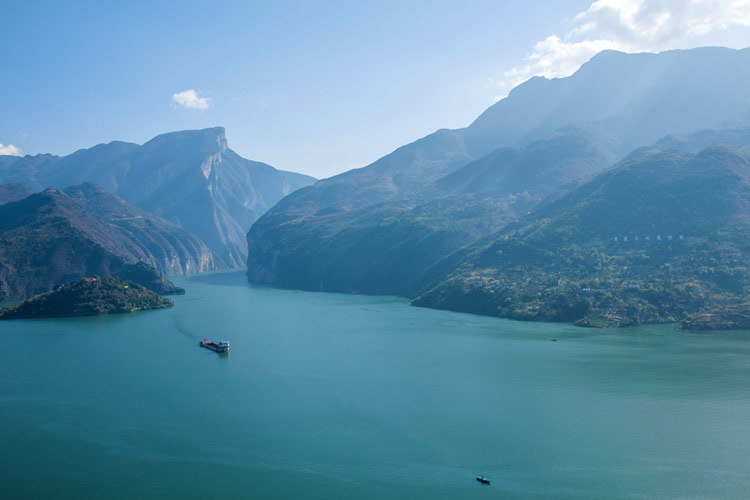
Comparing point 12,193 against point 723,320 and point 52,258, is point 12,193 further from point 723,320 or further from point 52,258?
point 723,320

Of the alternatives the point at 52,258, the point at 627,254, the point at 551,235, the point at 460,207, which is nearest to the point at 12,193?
the point at 52,258

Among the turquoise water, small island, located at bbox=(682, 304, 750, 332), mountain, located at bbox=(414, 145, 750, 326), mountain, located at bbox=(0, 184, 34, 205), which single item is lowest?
the turquoise water

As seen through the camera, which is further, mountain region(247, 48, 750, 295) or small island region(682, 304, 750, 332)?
mountain region(247, 48, 750, 295)

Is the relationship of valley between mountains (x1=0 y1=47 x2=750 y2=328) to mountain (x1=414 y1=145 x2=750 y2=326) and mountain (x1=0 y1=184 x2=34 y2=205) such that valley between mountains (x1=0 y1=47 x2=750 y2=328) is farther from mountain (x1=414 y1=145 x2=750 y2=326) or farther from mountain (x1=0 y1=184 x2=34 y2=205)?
mountain (x1=0 y1=184 x2=34 y2=205)

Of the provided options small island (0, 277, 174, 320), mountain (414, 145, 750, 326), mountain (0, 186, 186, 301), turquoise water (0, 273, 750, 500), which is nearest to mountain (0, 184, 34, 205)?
mountain (0, 186, 186, 301)

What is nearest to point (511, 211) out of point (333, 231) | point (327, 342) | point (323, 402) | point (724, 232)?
point (333, 231)

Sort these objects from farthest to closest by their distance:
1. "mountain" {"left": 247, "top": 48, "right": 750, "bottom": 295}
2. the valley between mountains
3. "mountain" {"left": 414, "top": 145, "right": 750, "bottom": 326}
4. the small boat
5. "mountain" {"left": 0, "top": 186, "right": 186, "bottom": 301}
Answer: "mountain" {"left": 247, "top": 48, "right": 750, "bottom": 295} < "mountain" {"left": 0, "top": 186, "right": 186, "bottom": 301} < the valley between mountains < "mountain" {"left": 414, "top": 145, "right": 750, "bottom": 326} < the small boat
